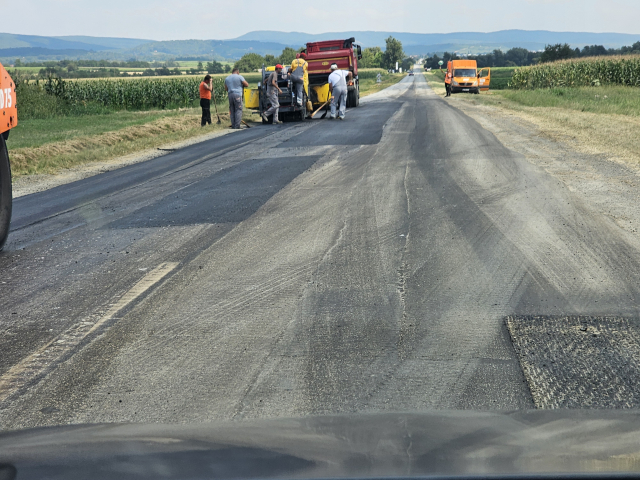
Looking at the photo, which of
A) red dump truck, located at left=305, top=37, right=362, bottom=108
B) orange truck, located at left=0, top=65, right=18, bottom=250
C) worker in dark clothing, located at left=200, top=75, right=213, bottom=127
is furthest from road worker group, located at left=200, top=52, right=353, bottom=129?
orange truck, located at left=0, top=65, right=18, bottom=250

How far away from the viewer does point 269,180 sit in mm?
10562

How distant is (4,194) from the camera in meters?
6.97

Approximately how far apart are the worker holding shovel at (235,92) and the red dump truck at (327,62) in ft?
17.0

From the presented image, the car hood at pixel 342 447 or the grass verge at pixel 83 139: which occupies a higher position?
the car hood at pixel 342 447

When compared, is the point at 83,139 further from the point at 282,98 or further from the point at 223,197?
the point at 223,197

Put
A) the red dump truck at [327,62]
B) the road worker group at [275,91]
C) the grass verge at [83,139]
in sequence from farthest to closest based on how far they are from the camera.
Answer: the red dump truck at [327,62] < the road worker group at [275,91] < the grass verge at [83,139]

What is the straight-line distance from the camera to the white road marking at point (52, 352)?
360 cm

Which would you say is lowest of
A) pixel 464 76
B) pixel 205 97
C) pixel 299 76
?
pixel 205 97

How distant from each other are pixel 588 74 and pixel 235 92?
25.8 meters

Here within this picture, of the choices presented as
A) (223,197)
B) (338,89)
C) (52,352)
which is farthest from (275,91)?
(52,352)

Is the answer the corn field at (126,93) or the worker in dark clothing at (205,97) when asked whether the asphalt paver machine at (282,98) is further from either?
the corn field at (126,93)

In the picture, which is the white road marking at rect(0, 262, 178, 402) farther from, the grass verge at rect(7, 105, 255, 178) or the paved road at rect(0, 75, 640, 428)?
the grass verge at rect(7, 105, 255, 178)

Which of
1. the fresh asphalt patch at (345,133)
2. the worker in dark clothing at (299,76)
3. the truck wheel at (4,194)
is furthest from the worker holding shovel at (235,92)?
the truck wheel at (4,194)

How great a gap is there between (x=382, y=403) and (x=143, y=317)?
212cm
